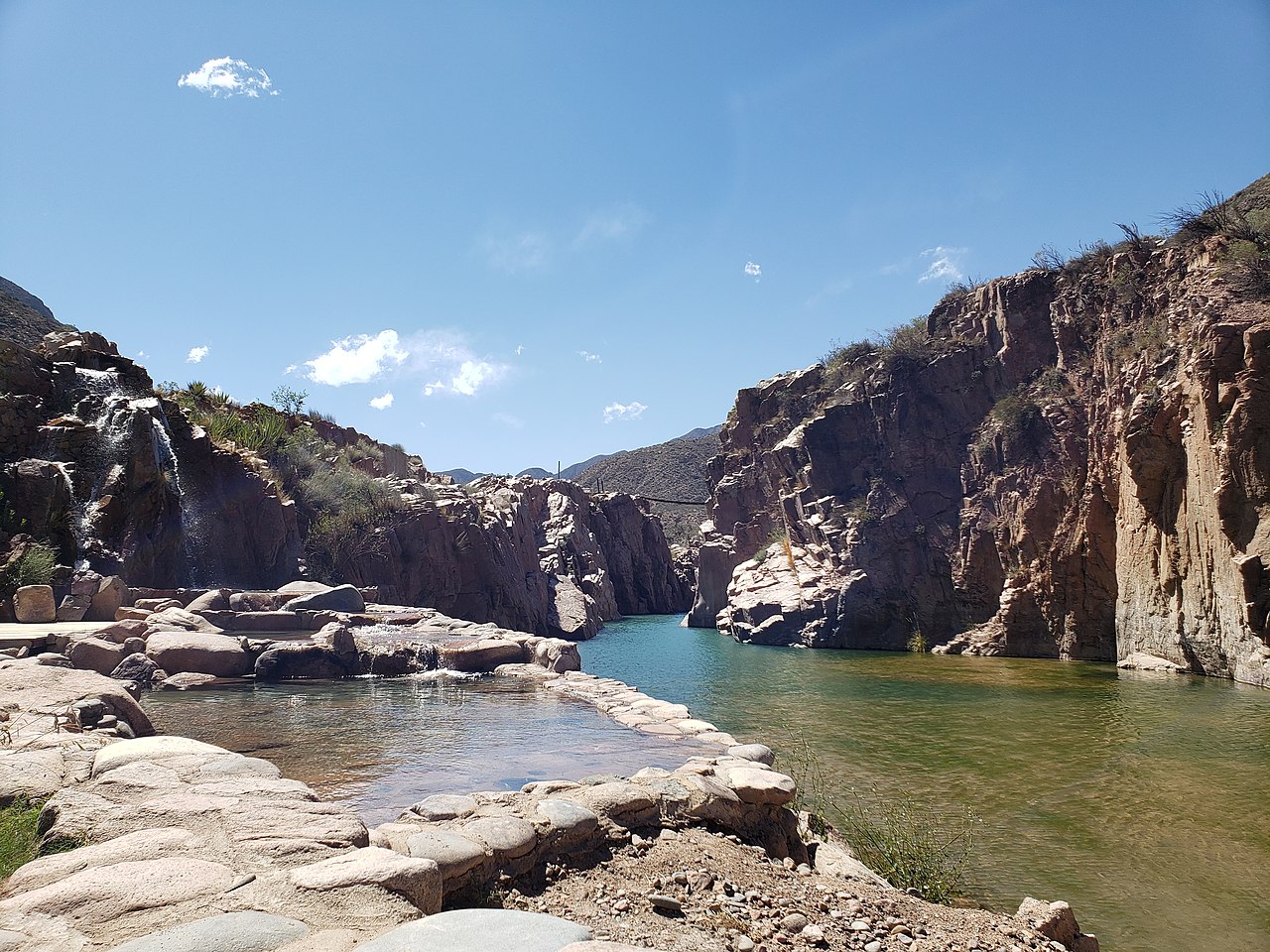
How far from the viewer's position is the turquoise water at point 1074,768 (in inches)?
241

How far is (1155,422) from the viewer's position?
19.9m

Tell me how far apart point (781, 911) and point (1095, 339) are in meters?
25.9

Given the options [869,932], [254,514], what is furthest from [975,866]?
[254,514]

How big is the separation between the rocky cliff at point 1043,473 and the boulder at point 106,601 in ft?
72.1

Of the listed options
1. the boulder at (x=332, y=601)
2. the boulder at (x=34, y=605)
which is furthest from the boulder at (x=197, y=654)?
the boulder at (x=332, y=601)

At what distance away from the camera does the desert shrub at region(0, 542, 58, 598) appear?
43.2 feet

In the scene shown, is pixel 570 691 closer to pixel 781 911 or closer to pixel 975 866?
pixel 975 866

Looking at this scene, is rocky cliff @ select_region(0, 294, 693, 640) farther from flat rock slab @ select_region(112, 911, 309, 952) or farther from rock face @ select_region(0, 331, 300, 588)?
flat rock slab @ select_region(112, 911, 309, 952)

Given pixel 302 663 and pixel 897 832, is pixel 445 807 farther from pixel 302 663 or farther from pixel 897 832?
pixel 302 663

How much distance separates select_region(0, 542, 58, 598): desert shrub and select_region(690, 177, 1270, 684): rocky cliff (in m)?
23.1

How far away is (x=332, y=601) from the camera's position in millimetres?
17156

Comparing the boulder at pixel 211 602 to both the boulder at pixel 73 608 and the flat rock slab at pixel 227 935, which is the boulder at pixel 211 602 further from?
the flat rock slab at pixel 227 935

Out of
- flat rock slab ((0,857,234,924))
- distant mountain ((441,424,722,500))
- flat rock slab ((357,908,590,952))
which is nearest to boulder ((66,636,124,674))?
flat rock slab ((0,857,234,924))

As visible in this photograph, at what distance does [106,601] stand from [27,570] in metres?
1.34
